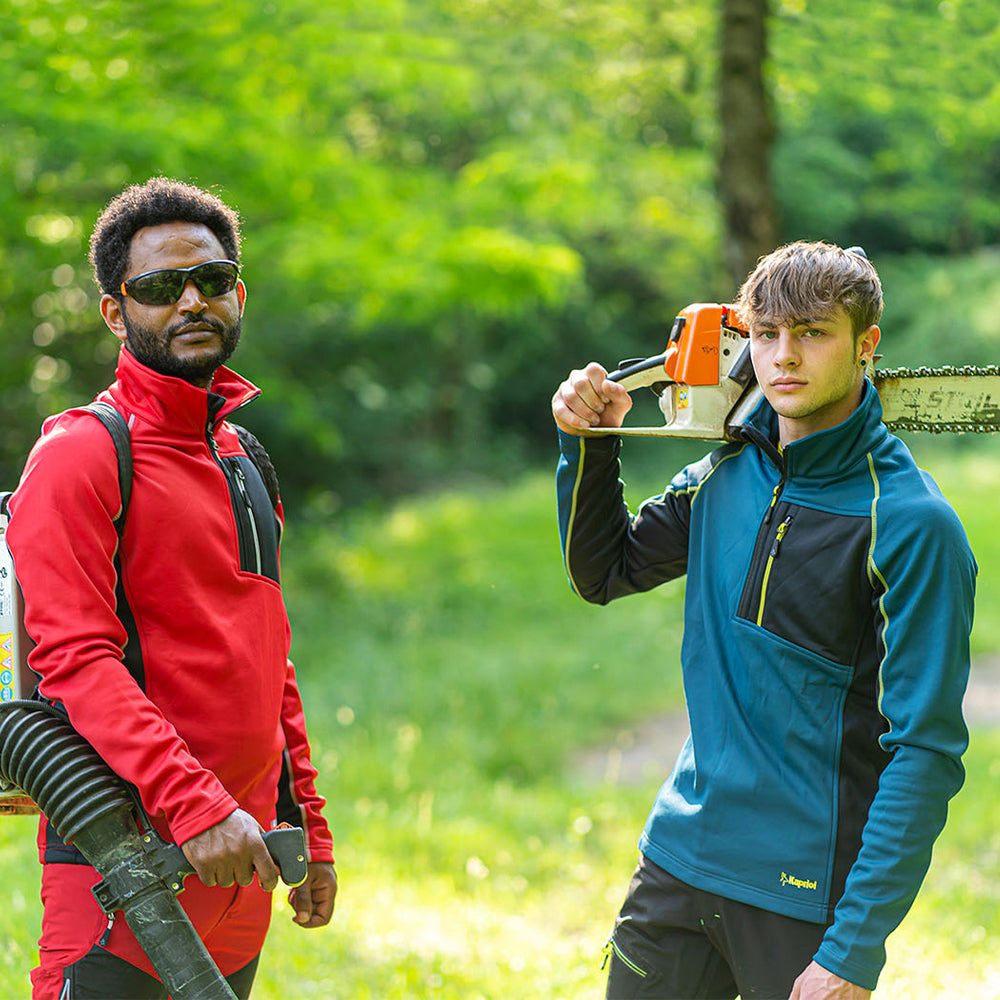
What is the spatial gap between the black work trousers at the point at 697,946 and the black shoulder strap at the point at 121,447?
4.30ft

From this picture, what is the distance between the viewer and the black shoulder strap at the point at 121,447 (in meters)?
2.22

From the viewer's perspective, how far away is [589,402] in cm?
252

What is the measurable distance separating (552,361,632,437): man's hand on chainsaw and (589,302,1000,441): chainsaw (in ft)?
0.12

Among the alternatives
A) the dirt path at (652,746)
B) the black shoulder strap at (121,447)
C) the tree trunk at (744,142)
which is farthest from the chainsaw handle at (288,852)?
the tree trunk at (744,142)

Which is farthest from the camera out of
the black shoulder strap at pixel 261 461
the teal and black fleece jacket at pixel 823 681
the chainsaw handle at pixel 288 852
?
the black shoulder strap at pixel 261 461

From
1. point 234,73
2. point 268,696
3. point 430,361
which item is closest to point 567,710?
point 234,73

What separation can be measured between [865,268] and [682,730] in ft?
22.9

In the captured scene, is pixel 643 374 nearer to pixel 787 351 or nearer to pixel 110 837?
pixel 787 351

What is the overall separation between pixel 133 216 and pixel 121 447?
0.54 meters

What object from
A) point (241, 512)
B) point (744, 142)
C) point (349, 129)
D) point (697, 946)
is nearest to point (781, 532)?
point (697, 946)

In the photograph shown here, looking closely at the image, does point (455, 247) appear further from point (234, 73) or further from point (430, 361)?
point (430, 361)

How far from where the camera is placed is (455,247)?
9719 millimetres

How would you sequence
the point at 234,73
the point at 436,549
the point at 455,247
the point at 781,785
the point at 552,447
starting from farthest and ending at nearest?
1. the point at 552,447
2. the point at 436,549
3. the point at 455,247
4. the point at 234,73
5. the point at 781,785

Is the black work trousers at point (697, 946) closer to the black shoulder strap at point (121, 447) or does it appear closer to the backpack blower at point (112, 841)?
the backpack blower at point (112, 841)
